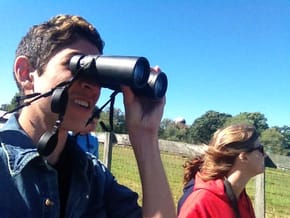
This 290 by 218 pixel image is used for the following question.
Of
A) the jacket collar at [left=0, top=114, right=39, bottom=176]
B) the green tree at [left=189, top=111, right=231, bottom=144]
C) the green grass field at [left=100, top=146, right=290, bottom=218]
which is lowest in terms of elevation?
the green grass field at [left=100, top=146, right=290, bottom=218]

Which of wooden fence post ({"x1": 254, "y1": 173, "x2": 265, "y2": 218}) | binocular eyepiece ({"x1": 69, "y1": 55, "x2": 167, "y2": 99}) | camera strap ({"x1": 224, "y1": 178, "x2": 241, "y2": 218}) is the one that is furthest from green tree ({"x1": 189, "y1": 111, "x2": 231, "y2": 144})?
binocular eyepiece ({"x1": 69, "y1": 55, "x2": 167, "y2": 99})

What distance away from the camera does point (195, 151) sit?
17.1 feet

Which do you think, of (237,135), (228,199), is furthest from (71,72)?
(237,135)

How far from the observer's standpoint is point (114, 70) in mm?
1441

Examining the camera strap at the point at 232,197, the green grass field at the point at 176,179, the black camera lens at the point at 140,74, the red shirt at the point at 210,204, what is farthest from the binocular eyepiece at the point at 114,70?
A: the green grass field at the point at 176,179

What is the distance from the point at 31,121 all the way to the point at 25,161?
190 mm

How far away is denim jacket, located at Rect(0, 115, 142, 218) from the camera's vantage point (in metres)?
1.29

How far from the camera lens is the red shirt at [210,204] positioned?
9.87 feet

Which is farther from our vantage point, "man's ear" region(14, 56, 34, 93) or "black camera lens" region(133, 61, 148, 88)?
"man's ear" region(14, 56, 34, 93)

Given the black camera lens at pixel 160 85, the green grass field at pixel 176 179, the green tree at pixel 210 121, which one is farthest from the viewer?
the green tree at pixel 210 121

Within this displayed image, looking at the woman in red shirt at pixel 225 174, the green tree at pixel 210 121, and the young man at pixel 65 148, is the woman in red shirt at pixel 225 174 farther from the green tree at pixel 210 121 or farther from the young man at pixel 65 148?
the green tree at pixel 210 121

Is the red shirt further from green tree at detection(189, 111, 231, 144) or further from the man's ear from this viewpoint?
green tree at detection(189, 111, 231, 144)

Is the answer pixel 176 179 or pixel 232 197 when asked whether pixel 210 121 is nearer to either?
pixel 176 179

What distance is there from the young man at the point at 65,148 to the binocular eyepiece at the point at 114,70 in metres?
0.04
